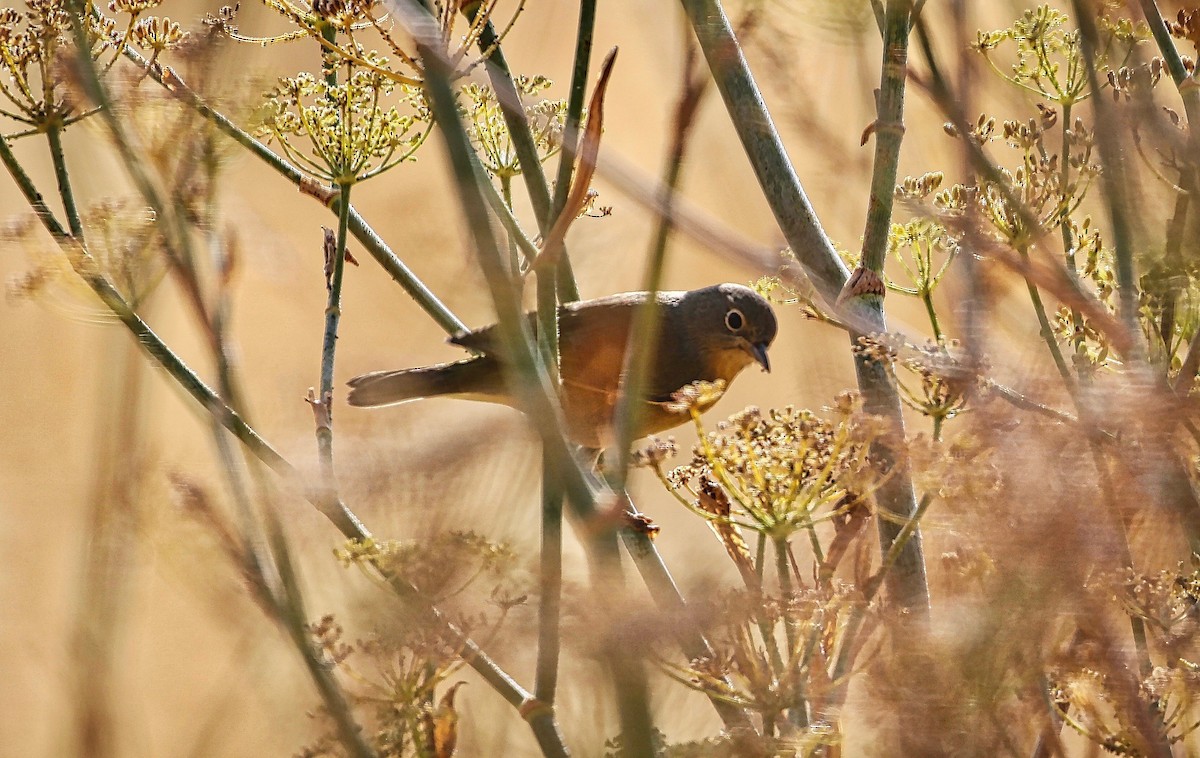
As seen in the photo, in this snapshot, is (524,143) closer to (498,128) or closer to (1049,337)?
(1049,337)

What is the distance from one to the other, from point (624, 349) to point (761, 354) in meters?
0.77

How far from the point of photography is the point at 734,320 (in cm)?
430

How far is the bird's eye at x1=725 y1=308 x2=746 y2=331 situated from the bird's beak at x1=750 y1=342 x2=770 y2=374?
9 cm

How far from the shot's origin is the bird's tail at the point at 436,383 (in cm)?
390

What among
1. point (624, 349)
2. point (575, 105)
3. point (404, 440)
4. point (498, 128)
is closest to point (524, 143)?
point (575, 105)

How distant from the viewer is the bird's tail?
390 centimetres

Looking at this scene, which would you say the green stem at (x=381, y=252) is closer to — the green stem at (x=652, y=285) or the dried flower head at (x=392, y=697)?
the dried flower head at (x=392, y=697)

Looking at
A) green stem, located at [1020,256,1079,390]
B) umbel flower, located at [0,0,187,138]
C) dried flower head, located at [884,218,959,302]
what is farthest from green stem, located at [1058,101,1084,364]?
umbel flower, located at [0,0,187,138]

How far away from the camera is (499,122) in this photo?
2256mm

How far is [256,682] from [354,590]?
125mm

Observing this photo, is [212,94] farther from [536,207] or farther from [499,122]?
[499,122]

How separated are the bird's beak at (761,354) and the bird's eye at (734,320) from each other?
0.09m

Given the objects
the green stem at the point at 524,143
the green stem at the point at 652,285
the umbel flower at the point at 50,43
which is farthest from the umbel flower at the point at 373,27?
the green stem at the point at 652,285

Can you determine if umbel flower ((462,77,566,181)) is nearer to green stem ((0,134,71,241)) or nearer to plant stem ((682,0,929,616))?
plant stem ((682,0,929,616))
